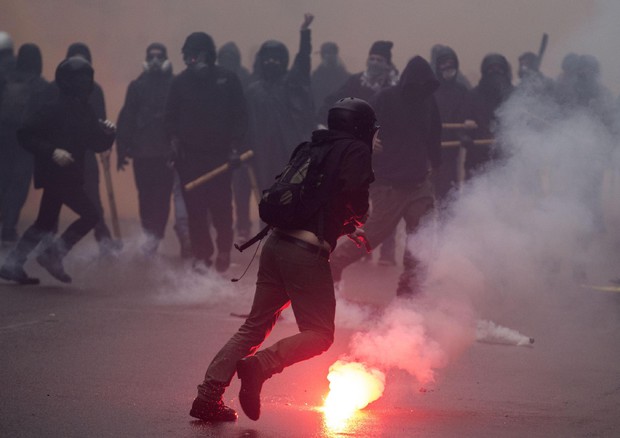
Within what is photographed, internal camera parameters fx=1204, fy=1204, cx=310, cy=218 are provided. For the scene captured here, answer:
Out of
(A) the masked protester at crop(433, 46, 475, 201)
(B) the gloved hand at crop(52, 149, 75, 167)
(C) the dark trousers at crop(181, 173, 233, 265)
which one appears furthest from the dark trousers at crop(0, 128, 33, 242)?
(A) the masked protester at crop(433, 46, 475, 201)

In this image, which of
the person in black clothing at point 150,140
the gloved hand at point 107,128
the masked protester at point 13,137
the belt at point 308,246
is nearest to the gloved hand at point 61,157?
the gloved hand at point 107,128

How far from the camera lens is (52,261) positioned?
401 inches

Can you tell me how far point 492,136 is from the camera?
11961 mm

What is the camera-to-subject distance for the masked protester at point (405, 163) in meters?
9.18

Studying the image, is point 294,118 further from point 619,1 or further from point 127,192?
point 127,192

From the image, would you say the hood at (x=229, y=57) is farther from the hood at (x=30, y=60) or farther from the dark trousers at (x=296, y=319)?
the dark trousers at (x=296, y=319)

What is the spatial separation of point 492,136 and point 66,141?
426cm

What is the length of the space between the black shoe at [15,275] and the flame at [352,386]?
466 centimetres

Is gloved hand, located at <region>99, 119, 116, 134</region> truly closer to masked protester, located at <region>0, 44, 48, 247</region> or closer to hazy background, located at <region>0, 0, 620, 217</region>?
masked protester, located at <region>0, 44, 48, 247</region>

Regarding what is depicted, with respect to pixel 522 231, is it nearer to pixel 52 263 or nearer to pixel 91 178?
pixel 52 263

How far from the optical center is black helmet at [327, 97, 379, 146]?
5.64 metres

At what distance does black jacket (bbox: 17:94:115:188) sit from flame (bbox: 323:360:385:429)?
4579 mm

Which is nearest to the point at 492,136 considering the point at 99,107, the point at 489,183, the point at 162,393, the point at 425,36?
the point at 489,183

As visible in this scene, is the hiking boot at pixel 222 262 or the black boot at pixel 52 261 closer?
the black boot at pixel 52 261
